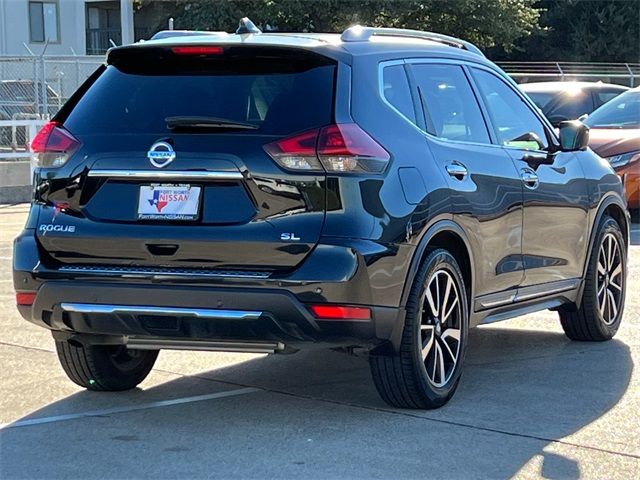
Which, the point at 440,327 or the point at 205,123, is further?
the point at 440,327

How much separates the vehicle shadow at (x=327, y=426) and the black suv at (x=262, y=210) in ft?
0.94

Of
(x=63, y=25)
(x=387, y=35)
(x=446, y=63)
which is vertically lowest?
(x=63, y=25)

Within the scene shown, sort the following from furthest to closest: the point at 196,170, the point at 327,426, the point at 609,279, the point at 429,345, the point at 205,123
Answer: the point at 609,279, the point at 429,345, the point at 327,426, the point at 205,123, the point at 196,170

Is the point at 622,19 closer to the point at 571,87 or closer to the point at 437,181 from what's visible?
the point at 571,87

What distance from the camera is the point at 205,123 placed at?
17.6 feet

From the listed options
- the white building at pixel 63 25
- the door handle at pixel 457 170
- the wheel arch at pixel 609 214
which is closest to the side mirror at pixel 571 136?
the wheel arch at pixel 609 214

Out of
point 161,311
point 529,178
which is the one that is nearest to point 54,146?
point 161,311

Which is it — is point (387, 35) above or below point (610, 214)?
above

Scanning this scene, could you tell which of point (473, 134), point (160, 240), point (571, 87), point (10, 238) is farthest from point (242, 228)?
point (571, 87)

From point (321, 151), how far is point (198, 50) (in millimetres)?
831

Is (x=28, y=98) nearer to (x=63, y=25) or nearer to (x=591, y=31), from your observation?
(x=63, y=25)

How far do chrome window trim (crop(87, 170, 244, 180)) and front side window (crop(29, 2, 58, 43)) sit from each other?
43419 mm

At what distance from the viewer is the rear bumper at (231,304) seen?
5102mm

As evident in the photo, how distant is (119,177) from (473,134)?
6.59 ft
